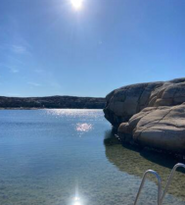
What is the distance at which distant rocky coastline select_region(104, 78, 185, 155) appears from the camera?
1719cm

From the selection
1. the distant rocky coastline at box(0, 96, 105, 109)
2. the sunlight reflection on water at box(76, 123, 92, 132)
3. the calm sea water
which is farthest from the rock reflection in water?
the distant rocky coastline at box(0, 96, 105, 109)

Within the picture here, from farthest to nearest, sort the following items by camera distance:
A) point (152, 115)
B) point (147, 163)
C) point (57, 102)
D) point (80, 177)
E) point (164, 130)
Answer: point (57, 102), point (152, 115), point (164, 130), point (147, 163), point (80, 177)

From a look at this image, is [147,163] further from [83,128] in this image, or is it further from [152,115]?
[83,128]

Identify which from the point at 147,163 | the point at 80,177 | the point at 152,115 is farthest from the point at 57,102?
the point at 80,177

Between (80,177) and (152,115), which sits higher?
(152,115)

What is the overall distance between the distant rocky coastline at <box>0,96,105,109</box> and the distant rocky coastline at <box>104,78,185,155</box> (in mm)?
127552

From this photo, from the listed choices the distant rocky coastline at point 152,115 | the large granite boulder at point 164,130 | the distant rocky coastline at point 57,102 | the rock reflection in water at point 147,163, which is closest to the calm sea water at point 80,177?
the rock reflection in water at point 147,163

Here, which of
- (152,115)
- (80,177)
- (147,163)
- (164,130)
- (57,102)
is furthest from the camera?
(57,102)

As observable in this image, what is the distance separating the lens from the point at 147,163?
17141 millimetres

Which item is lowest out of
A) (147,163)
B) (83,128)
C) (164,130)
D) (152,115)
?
(83,128)

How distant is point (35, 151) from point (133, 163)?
9607 mm

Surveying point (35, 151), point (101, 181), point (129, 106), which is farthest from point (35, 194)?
point (129, 106)

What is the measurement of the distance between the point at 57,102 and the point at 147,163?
512 feet

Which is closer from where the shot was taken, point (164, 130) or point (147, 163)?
point (147, 163)
